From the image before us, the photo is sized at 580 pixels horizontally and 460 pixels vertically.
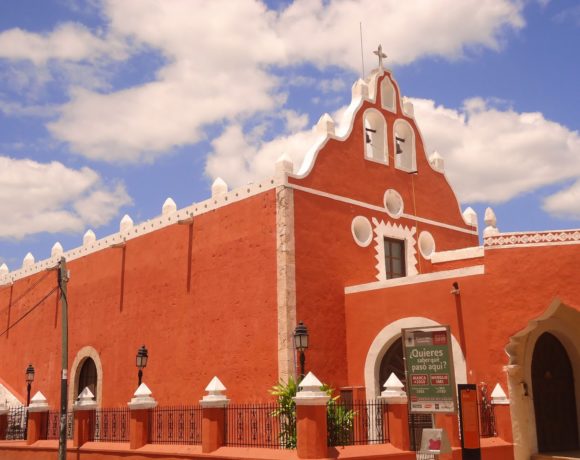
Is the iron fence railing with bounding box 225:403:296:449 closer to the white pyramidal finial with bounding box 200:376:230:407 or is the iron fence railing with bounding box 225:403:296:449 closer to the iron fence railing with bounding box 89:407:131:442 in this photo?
the white pyramidal finial with bounding box 200:376:230:407

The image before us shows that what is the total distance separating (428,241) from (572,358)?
16.4 ft

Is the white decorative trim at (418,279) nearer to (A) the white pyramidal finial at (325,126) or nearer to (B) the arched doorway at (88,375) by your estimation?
(A) the white pyramidal finial at (325,126)

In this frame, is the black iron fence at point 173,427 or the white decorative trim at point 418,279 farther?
the white decorative trim at point 418,279

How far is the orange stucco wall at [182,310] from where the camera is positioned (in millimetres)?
14539

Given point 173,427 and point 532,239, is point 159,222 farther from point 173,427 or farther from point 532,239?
point 532,239

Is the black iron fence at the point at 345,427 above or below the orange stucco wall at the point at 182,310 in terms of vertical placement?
below

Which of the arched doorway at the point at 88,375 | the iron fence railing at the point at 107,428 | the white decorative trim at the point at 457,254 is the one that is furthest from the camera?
the arched doorway at the point at 88,375

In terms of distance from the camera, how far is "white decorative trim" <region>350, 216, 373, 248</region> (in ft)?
51.4

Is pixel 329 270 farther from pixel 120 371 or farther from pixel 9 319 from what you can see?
pixel 9 319

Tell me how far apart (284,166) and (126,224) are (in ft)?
22.1

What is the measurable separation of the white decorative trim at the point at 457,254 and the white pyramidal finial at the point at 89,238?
10.3 meters

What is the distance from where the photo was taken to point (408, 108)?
18.3 meters

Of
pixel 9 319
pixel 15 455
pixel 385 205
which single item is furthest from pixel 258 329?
pixel 9 319

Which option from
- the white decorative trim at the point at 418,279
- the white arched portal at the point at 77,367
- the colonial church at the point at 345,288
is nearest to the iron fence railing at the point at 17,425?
the white arched portal at the point at 77,367
